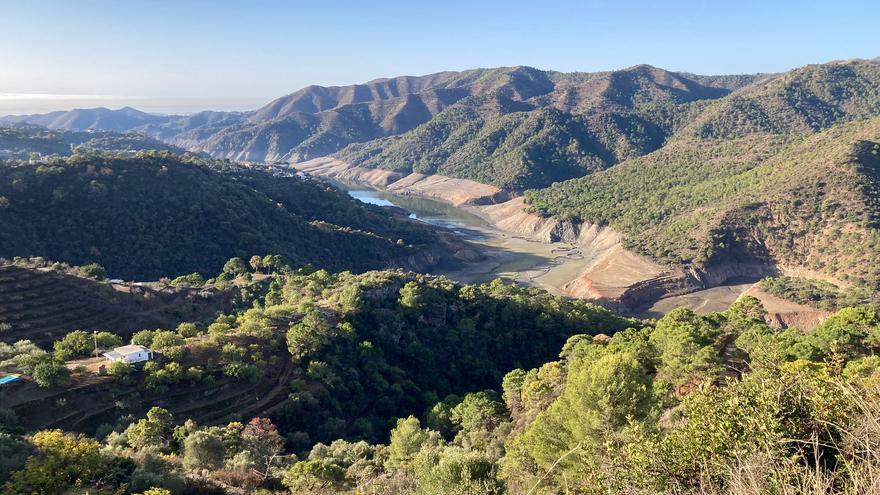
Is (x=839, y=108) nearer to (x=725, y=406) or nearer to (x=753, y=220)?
(x=753, y=220)

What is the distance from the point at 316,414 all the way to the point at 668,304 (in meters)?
66.3

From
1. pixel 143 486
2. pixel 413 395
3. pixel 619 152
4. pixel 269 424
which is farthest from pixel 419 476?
pixel 619 152

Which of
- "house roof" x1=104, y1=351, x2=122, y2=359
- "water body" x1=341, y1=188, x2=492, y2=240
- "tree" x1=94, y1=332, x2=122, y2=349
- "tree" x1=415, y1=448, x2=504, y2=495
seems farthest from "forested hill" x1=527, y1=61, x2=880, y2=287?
"house roof" x1=104, y1=351, x2=122, y2=359

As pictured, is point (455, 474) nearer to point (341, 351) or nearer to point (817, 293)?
point (341, 351)

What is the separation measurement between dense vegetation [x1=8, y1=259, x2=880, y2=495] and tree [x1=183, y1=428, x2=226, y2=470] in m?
0.09

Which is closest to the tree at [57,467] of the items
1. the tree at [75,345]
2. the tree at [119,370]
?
the tree at [119,370]

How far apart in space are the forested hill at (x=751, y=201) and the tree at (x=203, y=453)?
84888mm

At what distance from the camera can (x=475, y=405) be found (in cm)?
3462

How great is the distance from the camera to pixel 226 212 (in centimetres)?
8725

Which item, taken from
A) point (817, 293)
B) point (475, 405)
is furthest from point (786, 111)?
point (475, 405)

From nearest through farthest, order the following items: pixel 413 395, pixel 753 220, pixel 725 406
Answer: pixel 725 406
pixel 413 395
pixel 753 220

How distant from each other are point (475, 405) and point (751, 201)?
283 ft

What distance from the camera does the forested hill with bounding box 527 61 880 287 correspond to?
8594 cm

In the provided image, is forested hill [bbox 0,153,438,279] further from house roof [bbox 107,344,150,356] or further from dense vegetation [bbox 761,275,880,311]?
dense vegetation [bbox 761,275,880,311]
